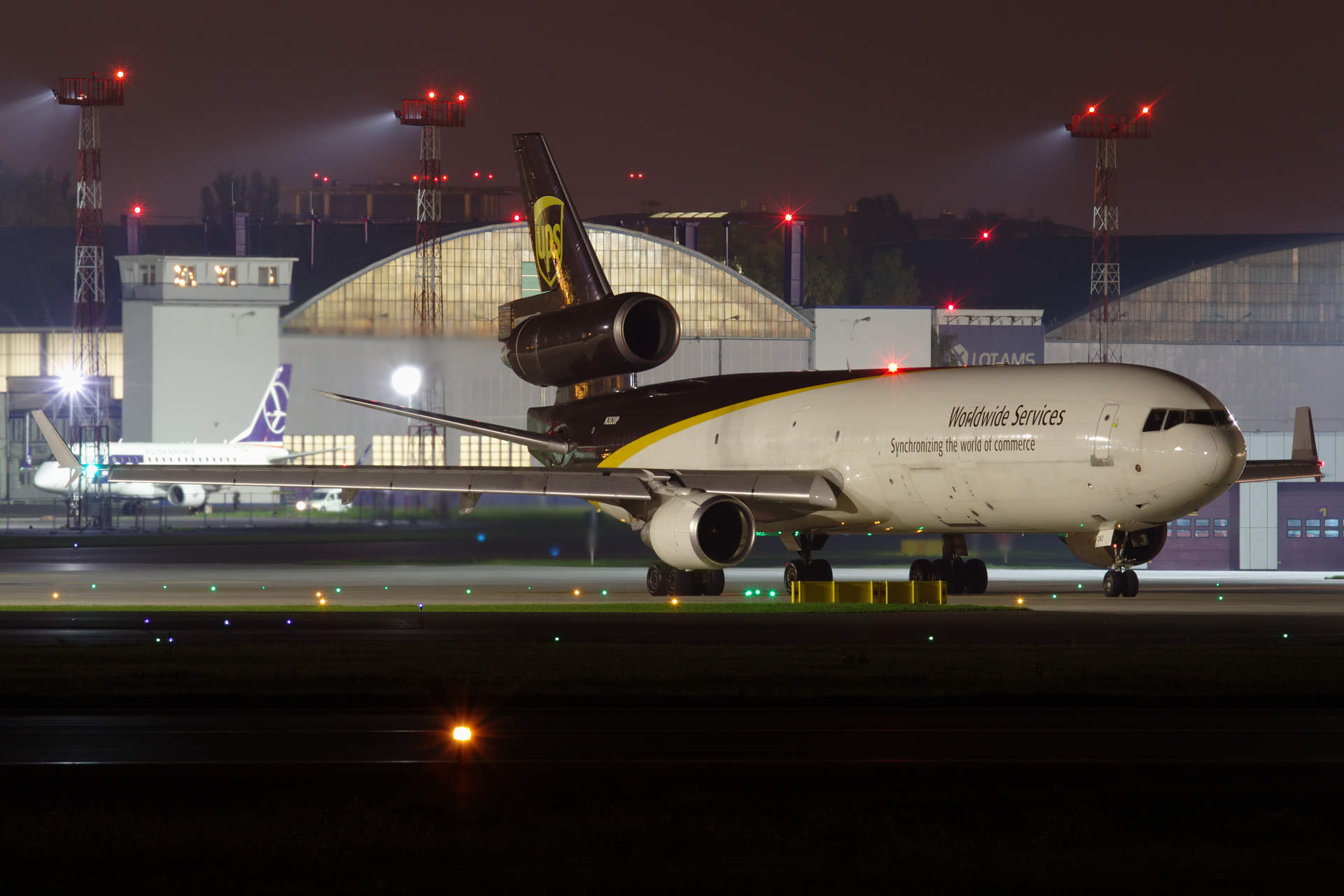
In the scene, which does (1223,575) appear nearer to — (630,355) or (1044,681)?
(630,355)

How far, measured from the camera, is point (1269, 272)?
110688 mm

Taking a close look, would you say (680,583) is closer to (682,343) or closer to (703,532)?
(703,532)

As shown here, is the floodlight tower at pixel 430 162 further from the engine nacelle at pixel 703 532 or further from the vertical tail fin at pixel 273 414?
the engine nacelle at pixel 703 532

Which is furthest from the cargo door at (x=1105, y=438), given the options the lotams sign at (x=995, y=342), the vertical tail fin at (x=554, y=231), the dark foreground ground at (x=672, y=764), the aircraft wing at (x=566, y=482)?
the lotams sign at (x=995, y=342)

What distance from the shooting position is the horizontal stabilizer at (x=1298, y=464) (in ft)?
110

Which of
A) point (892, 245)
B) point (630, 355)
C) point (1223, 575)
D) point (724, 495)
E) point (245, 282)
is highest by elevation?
point (892, 245)

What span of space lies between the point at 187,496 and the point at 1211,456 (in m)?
73.0

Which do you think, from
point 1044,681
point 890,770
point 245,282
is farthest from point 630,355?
point 245,282

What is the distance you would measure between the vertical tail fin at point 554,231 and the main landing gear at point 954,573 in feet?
31.7

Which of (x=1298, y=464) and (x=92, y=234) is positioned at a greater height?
(x=92, y=234)

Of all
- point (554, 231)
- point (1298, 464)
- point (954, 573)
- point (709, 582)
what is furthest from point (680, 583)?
point (1298, 464)

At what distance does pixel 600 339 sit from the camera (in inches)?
1366

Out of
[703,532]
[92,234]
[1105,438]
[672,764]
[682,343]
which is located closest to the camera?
[672,764]

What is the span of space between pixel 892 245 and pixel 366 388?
11684cm
